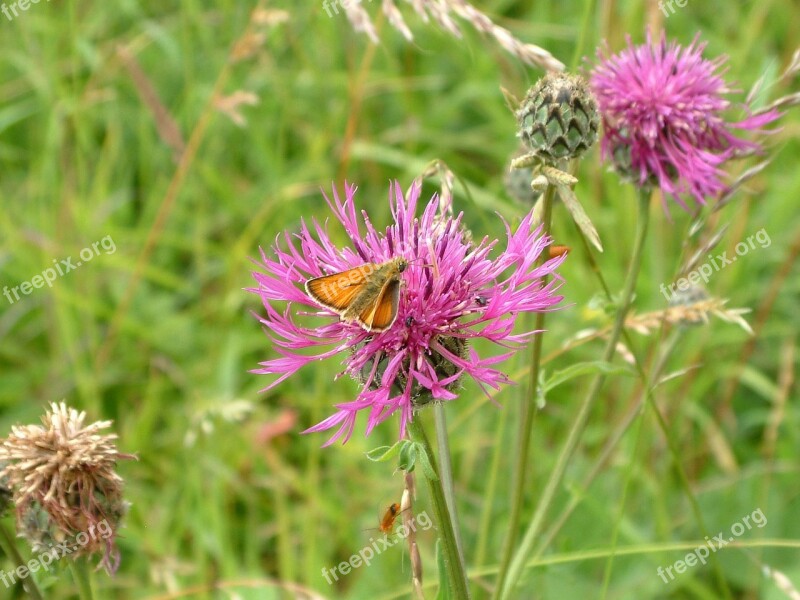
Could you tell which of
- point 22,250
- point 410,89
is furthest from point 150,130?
point 410,89

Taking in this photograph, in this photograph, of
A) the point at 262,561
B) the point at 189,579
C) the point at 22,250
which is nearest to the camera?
the point at 189,579

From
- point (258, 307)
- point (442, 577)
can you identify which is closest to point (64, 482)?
point (442, 577)

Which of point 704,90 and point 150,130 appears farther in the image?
point 150,130

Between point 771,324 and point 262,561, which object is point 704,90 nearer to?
point 771,324
